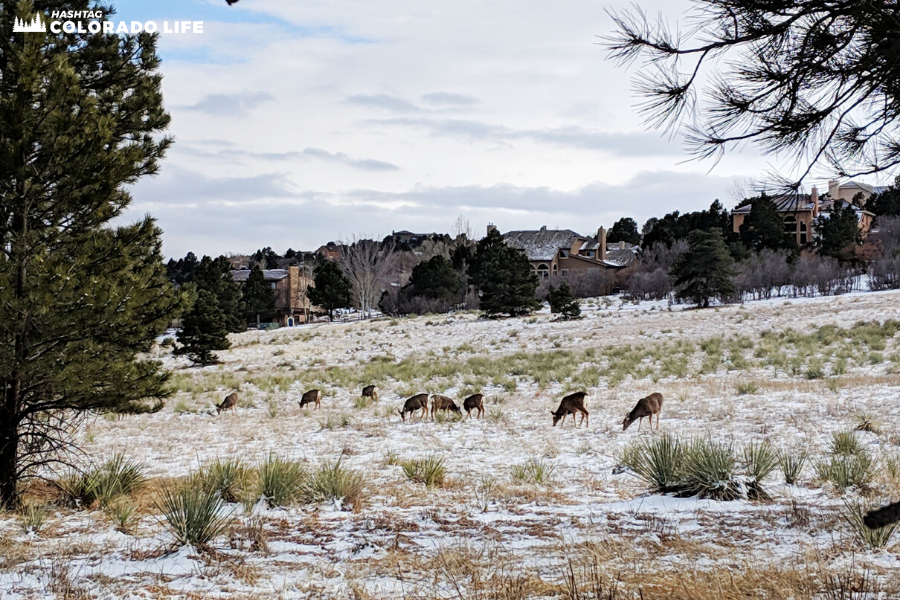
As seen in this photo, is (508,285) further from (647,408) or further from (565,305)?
(647,408)

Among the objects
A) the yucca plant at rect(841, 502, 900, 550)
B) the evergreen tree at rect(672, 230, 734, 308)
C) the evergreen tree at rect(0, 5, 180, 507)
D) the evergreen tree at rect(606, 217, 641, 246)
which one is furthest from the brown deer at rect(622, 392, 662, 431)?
the evergreen tree at rect(606, 217, 641, 246)

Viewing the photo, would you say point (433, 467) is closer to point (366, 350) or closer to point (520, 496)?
point (520, 496)

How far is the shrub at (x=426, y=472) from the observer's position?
8.17 m

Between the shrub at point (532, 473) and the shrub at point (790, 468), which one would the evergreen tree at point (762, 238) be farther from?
the shrub at point (532, 473)

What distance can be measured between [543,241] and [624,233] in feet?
86.6

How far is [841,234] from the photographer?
56.4m

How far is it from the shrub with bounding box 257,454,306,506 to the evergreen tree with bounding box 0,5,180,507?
1.98 m

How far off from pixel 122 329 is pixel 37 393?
1.25m

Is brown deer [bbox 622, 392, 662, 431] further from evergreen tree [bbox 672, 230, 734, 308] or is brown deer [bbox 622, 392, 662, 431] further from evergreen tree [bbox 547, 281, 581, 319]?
evergreen tree [bbox 672, 230, 734, 308]

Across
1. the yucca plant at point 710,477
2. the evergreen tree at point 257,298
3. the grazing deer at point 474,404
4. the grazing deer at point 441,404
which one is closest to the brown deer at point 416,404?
the grazing deer at point 441,404

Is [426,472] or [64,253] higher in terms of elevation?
[64,253]

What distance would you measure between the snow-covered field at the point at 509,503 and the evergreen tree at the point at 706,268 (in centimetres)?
1882

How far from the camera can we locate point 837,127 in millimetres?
5879

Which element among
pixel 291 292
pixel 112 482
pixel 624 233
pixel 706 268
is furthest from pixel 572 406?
pixel 624 233
